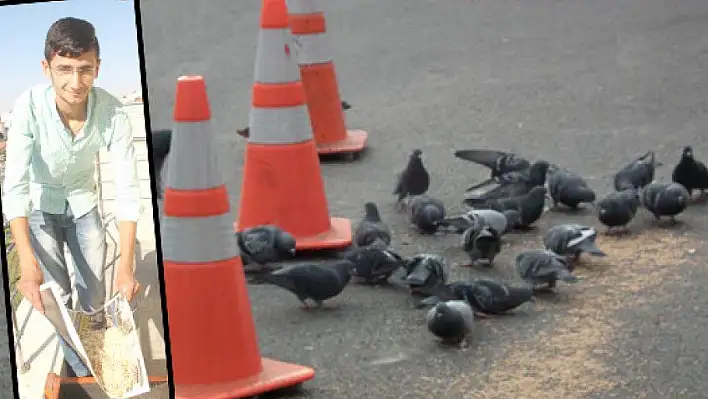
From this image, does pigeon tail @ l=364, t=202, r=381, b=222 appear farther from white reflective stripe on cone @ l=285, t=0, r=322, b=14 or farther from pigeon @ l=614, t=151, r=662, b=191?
white reflective stripe on cone @ l=285, t=0, r=322, b=14

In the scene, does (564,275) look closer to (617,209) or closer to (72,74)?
(617,209)

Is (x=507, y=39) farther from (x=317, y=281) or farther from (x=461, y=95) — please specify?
(x=317, y=281)

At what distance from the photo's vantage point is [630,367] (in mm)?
4145

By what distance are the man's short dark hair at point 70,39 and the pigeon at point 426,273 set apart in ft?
5.56

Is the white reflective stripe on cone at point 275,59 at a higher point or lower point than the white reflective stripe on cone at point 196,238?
higher

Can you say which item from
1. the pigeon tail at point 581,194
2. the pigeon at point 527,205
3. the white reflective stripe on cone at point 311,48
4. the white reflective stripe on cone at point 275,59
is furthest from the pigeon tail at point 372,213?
the white reflective stripe on cone at point 311,48

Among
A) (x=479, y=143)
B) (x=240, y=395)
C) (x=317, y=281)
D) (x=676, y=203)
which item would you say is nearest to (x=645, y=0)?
(x=479, y=143)

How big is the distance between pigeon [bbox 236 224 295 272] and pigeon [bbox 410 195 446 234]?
2.09 ft

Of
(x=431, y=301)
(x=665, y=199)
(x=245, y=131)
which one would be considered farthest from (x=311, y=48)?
(x=431, y=301)

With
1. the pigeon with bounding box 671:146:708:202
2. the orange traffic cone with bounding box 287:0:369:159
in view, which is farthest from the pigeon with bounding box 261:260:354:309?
the orange traffic cone with bounding box 287:0:369:159

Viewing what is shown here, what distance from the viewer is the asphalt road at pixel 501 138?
4.21 metres

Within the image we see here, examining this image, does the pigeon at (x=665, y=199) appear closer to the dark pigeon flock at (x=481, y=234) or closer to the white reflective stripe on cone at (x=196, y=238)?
the dark pigeon flock at (x=481, y=234)

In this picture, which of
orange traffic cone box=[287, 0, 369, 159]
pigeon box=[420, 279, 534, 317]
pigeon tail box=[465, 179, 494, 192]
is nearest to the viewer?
pigeon box=[420, 279, 534, 317]

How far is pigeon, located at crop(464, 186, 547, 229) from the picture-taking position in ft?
17.8
